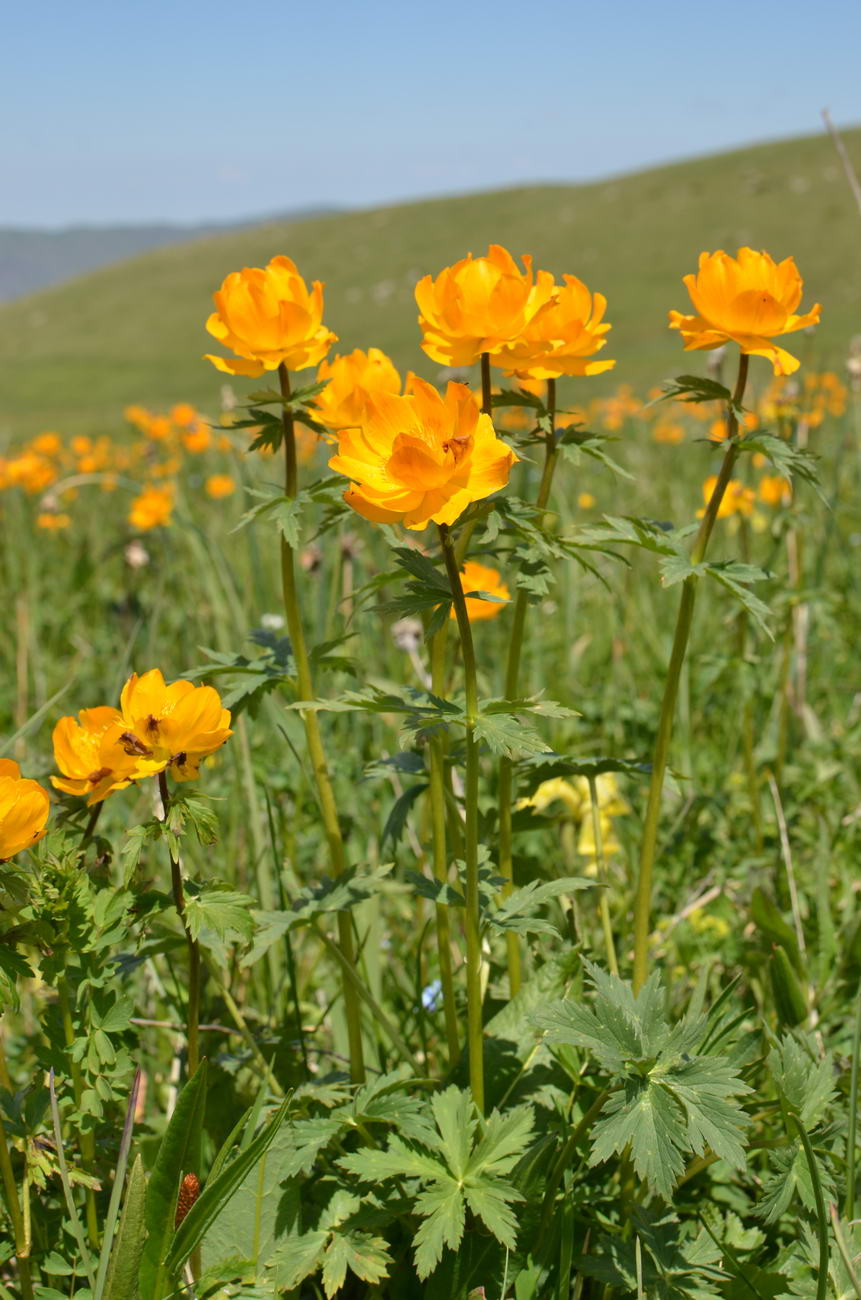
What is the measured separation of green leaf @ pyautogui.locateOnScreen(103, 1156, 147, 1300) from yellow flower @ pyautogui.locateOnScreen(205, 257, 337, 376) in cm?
92

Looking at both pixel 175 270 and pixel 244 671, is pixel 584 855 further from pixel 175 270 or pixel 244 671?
pixel 175 270

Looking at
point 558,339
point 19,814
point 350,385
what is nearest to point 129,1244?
point 19,814

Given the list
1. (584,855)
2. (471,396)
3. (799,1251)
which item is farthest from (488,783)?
(471,396)

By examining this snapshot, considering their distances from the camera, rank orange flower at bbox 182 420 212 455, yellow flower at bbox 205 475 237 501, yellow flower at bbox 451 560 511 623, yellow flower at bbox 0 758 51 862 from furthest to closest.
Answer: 1. orange flower at bbox 182 420 212 455
2. yellow flower at bbox 205 475 237 501
3. yellow flower at bbox 451 560 511 623
4. yellow flower at bbox 0 758 51 862

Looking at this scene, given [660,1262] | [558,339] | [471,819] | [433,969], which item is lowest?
[433,969]

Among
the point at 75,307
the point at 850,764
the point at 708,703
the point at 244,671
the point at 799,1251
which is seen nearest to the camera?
the point at 799,1251

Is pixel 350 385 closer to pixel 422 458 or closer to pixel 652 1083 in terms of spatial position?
pixel 422 458

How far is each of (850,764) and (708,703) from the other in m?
0.53

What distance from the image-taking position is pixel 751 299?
1.31 m

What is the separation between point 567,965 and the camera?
1479mm

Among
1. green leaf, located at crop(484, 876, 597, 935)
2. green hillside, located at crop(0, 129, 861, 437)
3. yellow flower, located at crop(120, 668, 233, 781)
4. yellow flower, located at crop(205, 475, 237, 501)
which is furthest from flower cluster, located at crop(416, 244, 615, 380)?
green hillside, located at crop(0, 129, 861, 437)

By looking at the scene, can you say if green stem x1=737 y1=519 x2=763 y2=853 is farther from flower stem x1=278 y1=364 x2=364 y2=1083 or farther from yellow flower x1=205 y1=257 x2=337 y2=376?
yellow flower x1=205 y1=257 x2=337 y2=376

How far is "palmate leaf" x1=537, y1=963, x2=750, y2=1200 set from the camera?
1.05 m

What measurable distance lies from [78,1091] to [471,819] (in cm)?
53
